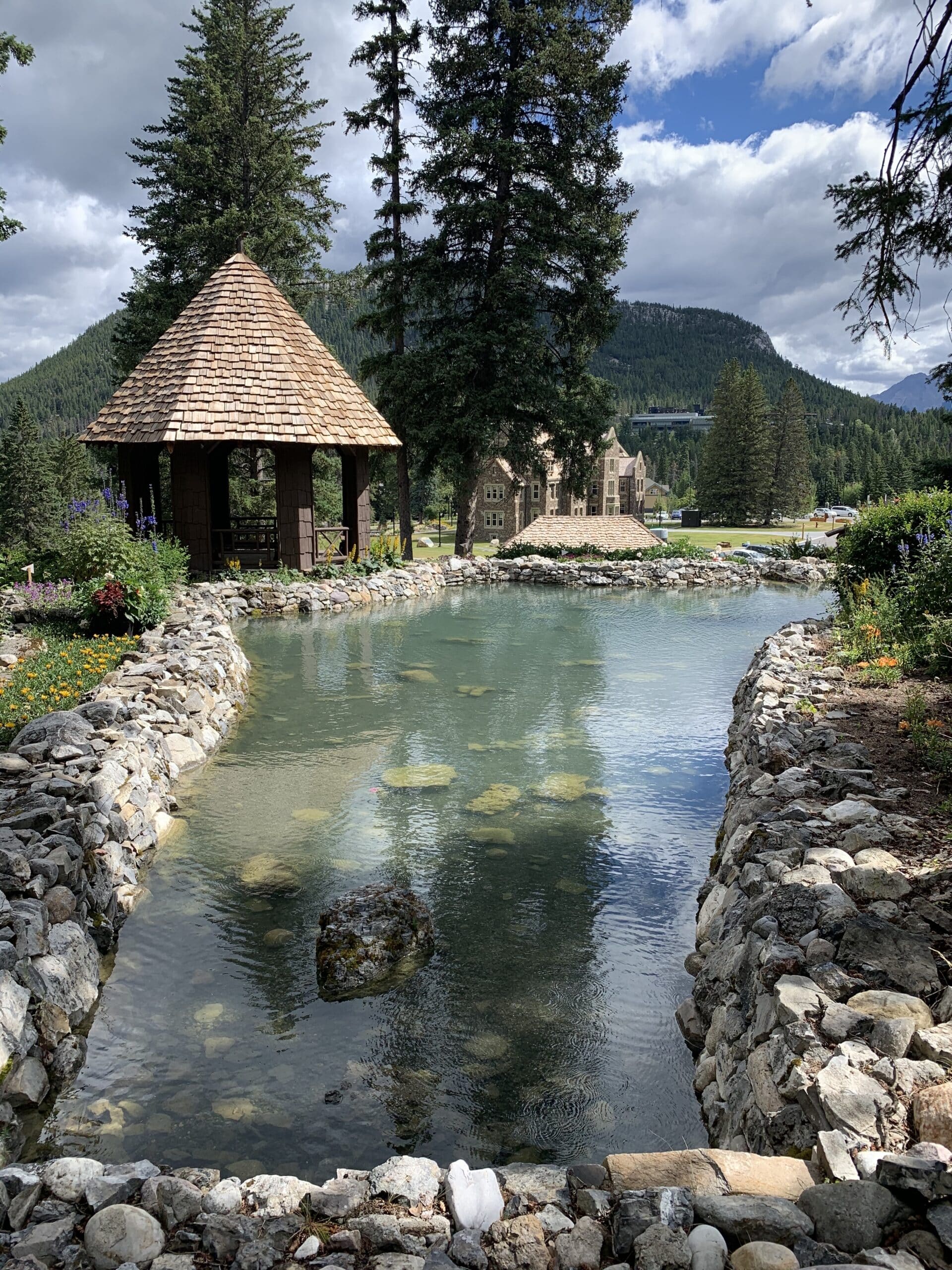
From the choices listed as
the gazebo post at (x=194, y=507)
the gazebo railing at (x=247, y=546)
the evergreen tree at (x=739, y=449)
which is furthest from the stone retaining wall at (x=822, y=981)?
the evergreen tree at (x=739, y=449)

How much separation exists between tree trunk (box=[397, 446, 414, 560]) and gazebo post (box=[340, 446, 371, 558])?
4793mm

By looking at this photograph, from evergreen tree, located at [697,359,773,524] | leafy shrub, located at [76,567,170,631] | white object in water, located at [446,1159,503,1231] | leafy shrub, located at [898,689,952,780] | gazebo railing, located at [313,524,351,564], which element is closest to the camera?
white object in water, located at [446,1159,503,1231]

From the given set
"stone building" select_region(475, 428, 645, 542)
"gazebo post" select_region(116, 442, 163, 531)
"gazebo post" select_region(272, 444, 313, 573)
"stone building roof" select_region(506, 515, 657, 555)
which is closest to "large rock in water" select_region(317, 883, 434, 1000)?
"gazebo post" select_region(272, 444, 313, 573)

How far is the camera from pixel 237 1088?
146 inches

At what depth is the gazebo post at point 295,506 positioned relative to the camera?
60.1 feet

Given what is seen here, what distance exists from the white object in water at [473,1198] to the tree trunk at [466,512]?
942 inches

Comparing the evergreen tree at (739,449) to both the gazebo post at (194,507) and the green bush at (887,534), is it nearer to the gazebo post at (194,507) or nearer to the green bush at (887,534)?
the gazebo post at (194,507)

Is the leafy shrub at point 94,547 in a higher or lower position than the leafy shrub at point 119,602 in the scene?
higher

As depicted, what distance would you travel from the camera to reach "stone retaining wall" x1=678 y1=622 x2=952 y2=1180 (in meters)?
2.72

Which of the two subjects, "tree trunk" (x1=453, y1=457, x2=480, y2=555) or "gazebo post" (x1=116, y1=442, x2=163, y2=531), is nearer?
"gazebo post" (x1=116, y1=442, x2=163, y2=531)

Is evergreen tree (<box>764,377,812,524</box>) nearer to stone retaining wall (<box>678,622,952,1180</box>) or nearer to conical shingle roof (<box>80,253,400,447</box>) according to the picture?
conical shingle roof (<box>80,253,400,447</box>)

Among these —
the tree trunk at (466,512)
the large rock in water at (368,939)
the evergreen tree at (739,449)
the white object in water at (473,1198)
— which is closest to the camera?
the white object in water at (473,1198)

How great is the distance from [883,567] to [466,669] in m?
6.05

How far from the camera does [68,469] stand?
168ft
